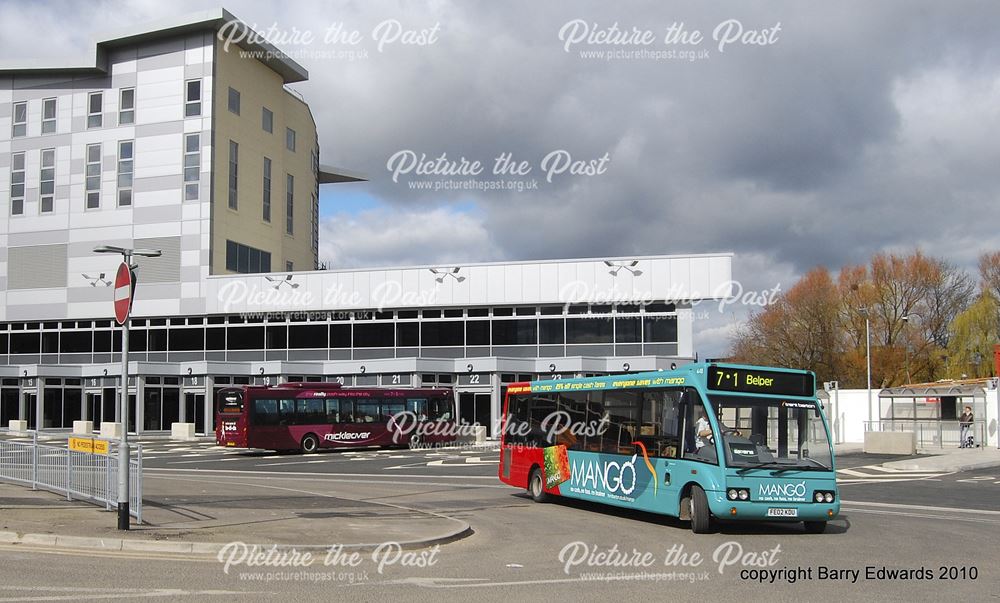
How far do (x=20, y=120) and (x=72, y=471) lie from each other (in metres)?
52.7

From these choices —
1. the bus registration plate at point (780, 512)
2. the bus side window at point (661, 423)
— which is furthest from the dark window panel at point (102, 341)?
the bus registration plate at point (780, 512)

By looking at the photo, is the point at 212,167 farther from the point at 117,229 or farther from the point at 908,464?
the point at 908,464

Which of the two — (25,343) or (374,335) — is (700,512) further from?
(25,343)

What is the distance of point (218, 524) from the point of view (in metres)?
14.2

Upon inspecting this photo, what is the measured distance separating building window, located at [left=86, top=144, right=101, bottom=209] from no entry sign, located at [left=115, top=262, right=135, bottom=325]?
49873 millimetres

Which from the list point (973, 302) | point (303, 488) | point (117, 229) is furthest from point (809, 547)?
point (973, 302)

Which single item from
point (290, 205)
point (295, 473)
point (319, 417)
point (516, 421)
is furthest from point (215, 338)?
point (516, 421)

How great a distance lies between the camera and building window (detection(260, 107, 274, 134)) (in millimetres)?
62188

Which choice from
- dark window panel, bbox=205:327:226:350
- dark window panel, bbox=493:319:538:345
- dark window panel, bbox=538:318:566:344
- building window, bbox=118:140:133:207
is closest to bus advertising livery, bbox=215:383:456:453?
dark window panel, bbox=493:319:538:345

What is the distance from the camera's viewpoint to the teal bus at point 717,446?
1426 centimetres

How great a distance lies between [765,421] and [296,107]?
5775 cm

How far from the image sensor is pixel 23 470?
18828 mm

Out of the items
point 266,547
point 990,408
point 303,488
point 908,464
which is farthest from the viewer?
point 990,408

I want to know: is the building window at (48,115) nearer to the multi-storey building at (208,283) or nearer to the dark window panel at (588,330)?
the multi-storey building at (208,283)
